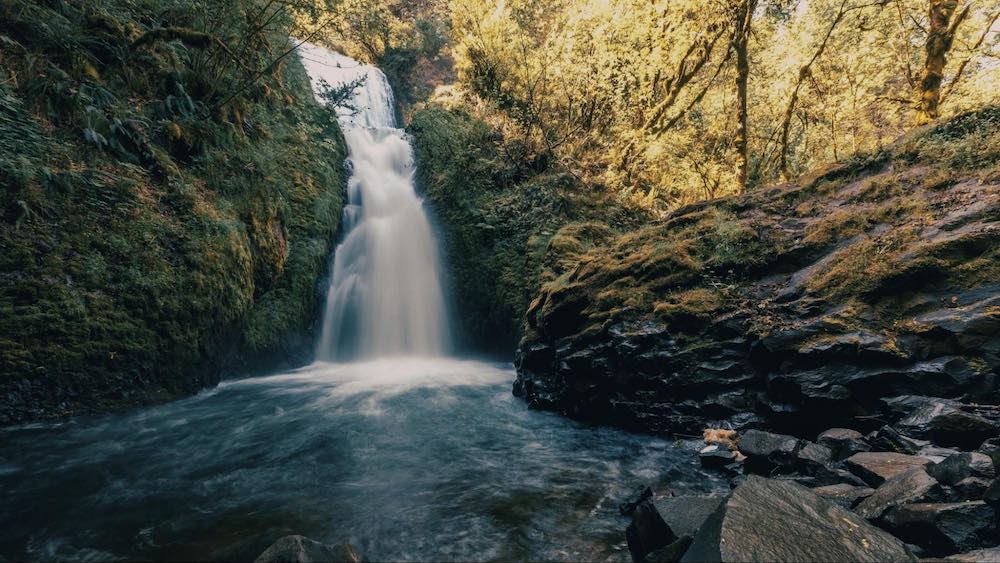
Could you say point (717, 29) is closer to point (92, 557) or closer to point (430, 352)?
point (430, 352)

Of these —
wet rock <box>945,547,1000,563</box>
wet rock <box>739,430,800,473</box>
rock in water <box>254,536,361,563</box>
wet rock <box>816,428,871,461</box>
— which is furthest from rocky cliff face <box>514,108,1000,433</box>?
rock in water <box>254,536,361,563</box>

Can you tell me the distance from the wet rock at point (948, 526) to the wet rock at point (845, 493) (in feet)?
1.86

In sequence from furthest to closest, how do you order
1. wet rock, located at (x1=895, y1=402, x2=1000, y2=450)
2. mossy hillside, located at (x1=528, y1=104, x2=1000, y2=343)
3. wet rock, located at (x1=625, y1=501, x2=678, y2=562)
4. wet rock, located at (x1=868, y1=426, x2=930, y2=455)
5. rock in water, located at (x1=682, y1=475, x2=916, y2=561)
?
mossy hillside, located at (x1=528, y1=104, x2=1000, y2=343), wet rock, located at (x1=868, y1=426, x2=930, y2=455), wet rock, located at (x1=895, y1=402, x2=1000, y2=450), wet rock, located at (x1=625, y1=501, x2=678, y2=562), rock in water, located at (x1=682, y1=475, x2=916, y2=561)

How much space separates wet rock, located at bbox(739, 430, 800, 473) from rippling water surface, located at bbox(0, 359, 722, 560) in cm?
49

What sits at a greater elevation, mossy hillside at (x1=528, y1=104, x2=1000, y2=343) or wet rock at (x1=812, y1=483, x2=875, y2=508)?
mossy hillside at (x1=528, y1=104, x2=1000, y2=343)

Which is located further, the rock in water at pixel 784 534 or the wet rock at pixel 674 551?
the wet rock at pixel 674 551

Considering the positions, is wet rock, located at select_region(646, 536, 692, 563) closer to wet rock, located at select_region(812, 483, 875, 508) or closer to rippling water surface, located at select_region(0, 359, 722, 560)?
rippling water surface, located at select_region(0, 359, 722, 560)

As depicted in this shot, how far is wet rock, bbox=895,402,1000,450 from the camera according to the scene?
3.58m

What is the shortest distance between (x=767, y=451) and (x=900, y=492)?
5.07ft

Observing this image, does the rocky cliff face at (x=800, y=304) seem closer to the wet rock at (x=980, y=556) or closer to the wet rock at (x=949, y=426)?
the wet rock at (x=949, y=426)

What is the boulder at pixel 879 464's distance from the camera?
3400mm

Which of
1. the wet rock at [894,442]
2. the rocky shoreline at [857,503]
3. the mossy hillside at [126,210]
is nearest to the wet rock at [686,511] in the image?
the rocky shoreline at [857,503]

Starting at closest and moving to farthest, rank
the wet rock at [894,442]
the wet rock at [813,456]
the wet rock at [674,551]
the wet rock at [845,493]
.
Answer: the wet rock at [674,551], the wet rock at [845,493], the wet rock at [894,442], the wet rock at [813,456]

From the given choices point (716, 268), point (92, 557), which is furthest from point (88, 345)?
point (716, 268)
